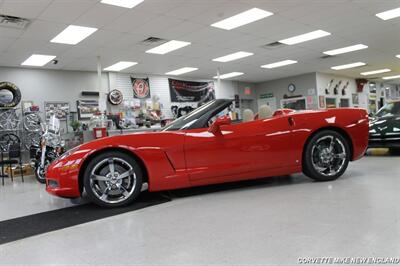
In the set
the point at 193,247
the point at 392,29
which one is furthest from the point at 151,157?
the point at 392,29

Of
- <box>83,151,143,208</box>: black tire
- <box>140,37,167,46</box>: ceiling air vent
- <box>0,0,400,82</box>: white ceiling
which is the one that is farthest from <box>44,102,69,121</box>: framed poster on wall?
<box>83,151,143,208</box>: black tire

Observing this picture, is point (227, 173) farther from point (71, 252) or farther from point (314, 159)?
point (71, 252)

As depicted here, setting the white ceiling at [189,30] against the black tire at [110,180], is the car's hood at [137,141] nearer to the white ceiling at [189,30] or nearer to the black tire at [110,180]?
the black tire at [110,180]

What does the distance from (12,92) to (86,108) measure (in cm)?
221

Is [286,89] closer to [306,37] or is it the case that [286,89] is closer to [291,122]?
[306,37]

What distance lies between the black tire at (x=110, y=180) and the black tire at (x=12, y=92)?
7464 millimetres

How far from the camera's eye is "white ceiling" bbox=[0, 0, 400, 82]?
19.2 ft

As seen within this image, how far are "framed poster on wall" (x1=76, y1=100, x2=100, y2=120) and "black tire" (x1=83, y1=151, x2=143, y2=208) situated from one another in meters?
8.04

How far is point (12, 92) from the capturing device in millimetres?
9227

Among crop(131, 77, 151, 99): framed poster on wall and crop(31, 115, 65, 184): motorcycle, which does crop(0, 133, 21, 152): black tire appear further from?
crop(131, 77, 151, 99): framed poster on wall

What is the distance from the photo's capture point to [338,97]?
54.4 ft

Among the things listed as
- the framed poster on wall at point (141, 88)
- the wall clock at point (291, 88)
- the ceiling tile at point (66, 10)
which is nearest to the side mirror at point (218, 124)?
the ceiling tile at point (66, 10)

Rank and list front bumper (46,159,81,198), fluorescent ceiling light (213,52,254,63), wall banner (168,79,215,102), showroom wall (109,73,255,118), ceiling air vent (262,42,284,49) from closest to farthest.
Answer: front bumper (46,159,81,198), ceiling air vent (262,42,284,49), fluorescent ceiling light (213,52,254,63), showroom wall (109,73,255,118), wall banner (168,79,215,102)

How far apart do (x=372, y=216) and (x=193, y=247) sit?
4.42 feet
